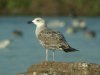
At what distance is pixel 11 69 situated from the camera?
749 inches

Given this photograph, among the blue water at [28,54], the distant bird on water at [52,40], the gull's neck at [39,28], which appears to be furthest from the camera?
the blue water at [28,54]

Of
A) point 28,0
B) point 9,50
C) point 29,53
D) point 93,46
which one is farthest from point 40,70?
point 28,0

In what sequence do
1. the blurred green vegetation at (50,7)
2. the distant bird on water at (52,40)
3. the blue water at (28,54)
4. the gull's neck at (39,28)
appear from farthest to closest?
the blurred green vegetation at (50,7), the blue water at (28,54), the gull's neck at (39,28), the distant bird on water at (52,40)

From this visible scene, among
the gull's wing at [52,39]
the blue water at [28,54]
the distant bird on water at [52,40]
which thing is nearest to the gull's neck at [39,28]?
the distant bird on water at [52,40]

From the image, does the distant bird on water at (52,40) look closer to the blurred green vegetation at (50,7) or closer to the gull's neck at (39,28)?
the gull's neck at (39,28)

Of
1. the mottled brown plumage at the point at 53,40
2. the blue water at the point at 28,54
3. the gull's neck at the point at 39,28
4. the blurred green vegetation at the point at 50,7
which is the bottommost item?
the mottled brown plumage at the point at 53,40

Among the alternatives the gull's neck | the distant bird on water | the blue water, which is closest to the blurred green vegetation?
the blue water

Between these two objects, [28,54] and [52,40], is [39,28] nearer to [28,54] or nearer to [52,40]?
[52,40]

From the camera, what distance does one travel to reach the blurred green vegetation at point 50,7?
53.2 metres

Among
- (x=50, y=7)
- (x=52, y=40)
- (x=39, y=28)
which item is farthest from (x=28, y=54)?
(x=50, y=7)

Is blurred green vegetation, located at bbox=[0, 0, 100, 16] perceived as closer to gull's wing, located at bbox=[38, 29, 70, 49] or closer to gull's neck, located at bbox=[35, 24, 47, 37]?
gull's neck, located at bbox=[35, 24, 47, 37]

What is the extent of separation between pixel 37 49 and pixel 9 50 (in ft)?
3.92

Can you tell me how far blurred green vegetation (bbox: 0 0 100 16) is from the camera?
53.2 meters

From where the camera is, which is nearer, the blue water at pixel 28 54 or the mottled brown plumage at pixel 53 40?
the mottled brown plumage at pixel 53 40
